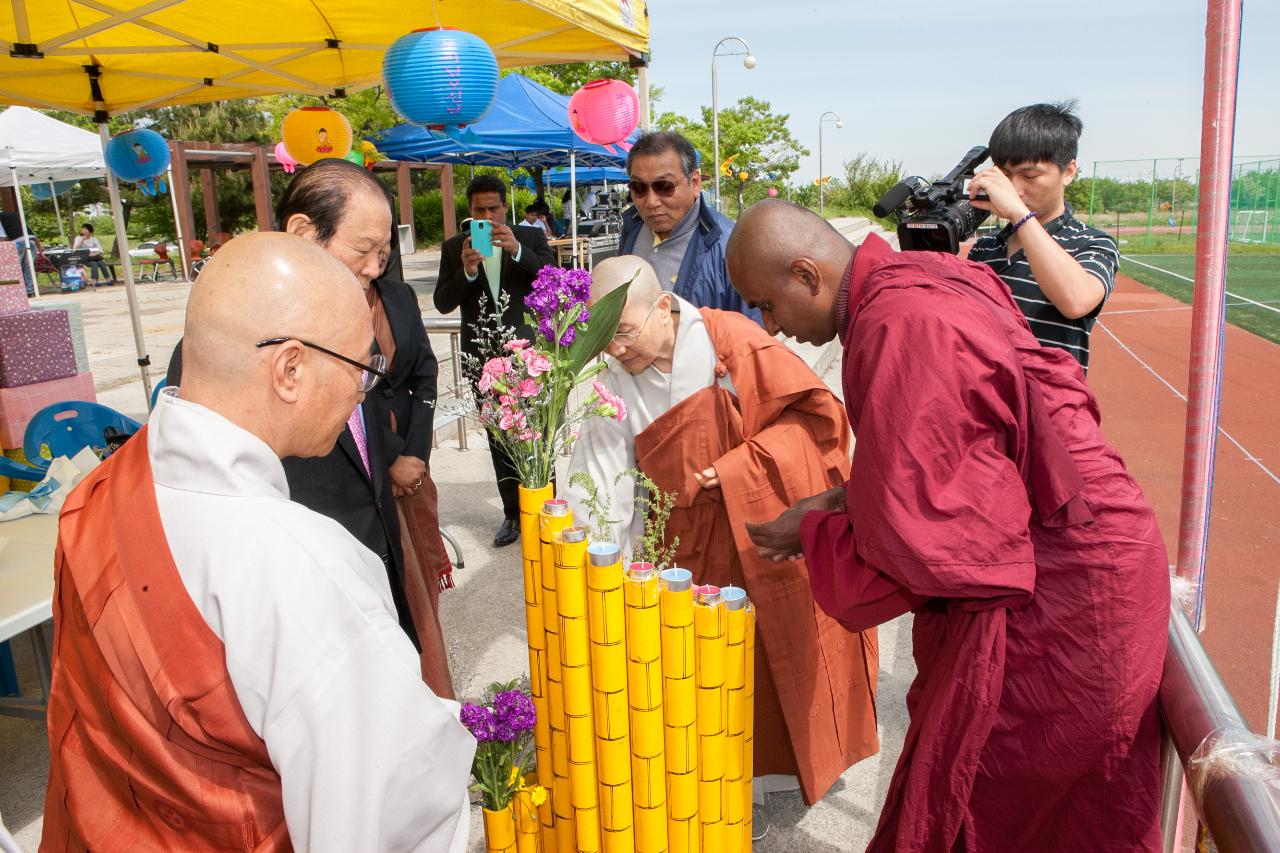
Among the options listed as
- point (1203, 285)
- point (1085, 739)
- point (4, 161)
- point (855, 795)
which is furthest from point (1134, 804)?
point (4, 161)

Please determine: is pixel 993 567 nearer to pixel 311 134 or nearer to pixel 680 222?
pixel 680 222

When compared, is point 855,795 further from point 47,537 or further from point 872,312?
point 47,537

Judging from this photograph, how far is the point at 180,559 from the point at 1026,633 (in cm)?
137

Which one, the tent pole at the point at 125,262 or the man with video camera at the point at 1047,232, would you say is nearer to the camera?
the man with video camera at the point at 1047,232

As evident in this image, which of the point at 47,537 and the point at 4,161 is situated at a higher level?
the point at 4,161

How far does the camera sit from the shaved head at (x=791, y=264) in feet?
5.62

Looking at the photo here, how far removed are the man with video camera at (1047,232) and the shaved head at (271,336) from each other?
177 centimetres

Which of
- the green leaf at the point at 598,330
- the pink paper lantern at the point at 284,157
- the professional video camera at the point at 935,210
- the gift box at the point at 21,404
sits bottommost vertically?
the gift box at the point at 21,404

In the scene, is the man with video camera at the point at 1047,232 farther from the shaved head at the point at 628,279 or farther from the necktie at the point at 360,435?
the necktie at the point at 360,435

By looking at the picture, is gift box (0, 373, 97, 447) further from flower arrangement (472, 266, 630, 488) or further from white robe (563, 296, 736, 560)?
flower arrangement (472, 266, 630, 488)

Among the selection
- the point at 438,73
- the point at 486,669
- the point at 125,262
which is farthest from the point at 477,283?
the point at 125,262

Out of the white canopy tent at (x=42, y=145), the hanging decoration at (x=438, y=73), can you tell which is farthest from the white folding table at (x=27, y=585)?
the white canopy tent at (x=42, y=145)

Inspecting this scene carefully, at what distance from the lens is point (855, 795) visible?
2672 millimetres

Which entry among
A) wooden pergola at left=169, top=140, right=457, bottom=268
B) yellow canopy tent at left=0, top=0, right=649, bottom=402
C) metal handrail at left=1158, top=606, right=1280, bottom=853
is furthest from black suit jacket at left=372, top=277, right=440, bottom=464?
wooden pergola at left=169, top=140, right=457, bottom=268
